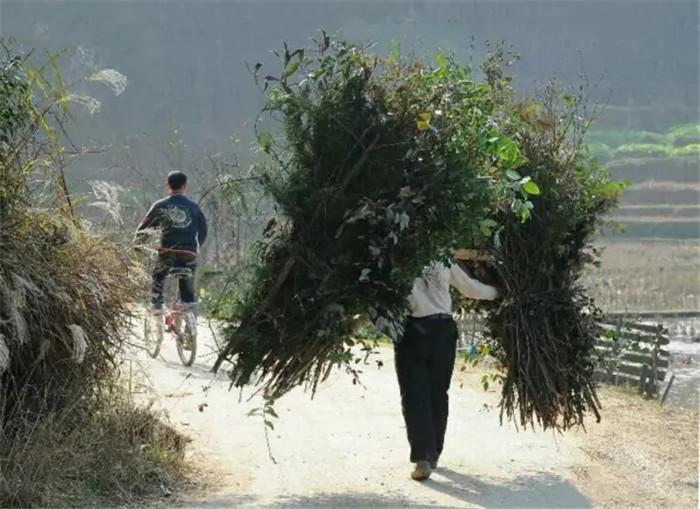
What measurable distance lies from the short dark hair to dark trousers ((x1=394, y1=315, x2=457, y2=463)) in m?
3.73

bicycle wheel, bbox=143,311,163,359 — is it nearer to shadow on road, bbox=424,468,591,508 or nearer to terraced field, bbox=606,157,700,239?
shadow on road, bbox=424,468,591,508

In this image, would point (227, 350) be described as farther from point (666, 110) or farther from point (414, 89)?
point (666, 110)

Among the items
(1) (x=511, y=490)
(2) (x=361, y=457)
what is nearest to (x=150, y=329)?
(2) (x=361, y=457)

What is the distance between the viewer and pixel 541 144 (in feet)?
22.7

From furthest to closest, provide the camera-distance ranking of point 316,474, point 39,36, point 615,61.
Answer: point 615,61, point 39,36, point 316,474

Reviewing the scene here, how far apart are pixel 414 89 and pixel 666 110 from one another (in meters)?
42.1

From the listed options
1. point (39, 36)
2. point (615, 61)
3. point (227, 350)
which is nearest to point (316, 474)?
point (227, 350)

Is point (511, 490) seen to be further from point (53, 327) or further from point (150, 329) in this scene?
point (53, 327)

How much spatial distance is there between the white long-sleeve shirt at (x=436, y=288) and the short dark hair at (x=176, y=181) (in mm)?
3726

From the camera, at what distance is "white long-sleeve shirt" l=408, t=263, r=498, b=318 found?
6477 millimetres

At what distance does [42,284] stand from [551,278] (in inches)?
107

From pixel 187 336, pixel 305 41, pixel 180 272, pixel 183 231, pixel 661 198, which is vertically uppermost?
pixel 305 41

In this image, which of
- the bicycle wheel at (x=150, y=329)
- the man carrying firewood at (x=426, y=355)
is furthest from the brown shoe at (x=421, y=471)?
the bicycle wheel at (x=150, y=329)

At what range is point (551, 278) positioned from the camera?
675 centimetres
